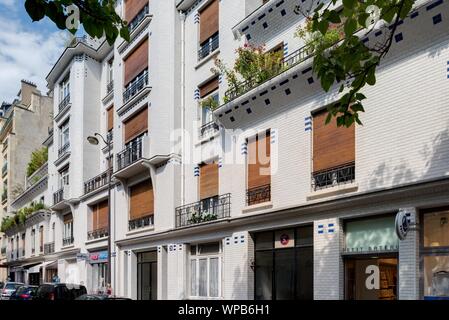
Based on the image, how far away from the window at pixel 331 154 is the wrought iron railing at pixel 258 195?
82.8 inches

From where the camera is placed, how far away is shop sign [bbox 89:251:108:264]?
27766 millimetres

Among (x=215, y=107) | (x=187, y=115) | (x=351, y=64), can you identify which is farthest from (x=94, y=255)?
(x=351, y=64)

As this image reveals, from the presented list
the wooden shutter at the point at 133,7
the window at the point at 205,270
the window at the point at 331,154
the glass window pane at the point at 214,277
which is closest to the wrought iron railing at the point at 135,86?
the wooden shutter at the point at 133,7

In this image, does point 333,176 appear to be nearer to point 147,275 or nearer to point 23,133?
point 147,275

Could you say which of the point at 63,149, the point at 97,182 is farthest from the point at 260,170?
the point at 63,149

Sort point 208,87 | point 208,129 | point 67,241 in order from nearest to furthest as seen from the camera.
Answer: point 208,129 < point 208,87 < point 67,241

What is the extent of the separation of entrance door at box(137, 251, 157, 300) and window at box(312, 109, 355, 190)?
37.9ft

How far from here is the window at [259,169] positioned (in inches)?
615

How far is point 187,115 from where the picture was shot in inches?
855

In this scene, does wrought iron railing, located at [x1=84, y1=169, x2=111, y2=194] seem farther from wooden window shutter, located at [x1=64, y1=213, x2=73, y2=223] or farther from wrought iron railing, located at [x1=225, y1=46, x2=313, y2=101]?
wrought iron railing, located at [x1=225, y1=46, x2=313, y2=101]

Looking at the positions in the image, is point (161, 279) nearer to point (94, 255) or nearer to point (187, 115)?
point (187, 115)

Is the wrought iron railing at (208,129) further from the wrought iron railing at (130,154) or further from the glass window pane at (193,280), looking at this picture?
the glass window pane at (193,280)

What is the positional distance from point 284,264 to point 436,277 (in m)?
5.46

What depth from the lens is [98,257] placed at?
28781 millimetres
